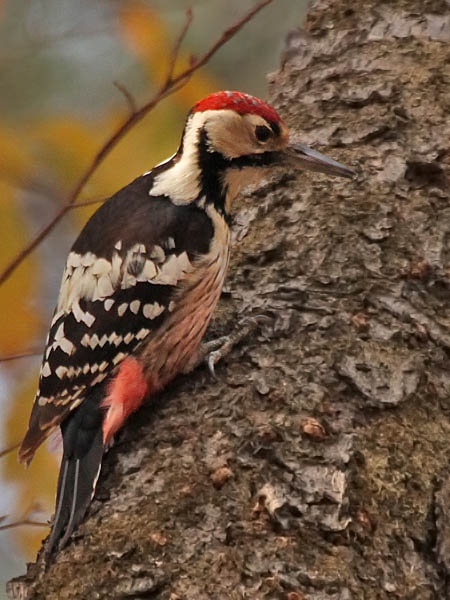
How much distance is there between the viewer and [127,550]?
1709 millimetres

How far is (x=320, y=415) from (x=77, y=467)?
1.85 feet

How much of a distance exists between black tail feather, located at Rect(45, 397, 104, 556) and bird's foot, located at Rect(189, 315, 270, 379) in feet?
0.94

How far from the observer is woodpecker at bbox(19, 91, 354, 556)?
218 cm

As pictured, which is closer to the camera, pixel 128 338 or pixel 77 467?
pixel 77 467

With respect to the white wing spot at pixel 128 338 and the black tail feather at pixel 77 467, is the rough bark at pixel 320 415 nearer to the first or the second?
the black tail feather at pixel 77 467

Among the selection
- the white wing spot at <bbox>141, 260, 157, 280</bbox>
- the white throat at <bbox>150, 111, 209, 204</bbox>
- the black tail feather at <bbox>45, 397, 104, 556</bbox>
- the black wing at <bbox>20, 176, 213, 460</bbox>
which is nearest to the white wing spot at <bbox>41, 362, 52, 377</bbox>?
the black wing at <bbox>20, 176, 213, 460</bbox>

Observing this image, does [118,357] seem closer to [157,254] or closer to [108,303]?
[108,303]

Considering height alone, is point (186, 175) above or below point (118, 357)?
above

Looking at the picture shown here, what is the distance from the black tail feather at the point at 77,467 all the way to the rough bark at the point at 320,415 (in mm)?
37

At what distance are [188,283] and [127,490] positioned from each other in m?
0.65

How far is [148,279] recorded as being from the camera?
229 cm

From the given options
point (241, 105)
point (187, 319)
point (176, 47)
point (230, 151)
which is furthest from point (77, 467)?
point (176, 47)

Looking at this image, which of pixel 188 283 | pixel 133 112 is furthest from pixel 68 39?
pixel 188 283

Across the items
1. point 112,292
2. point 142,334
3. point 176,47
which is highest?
point 176,47
